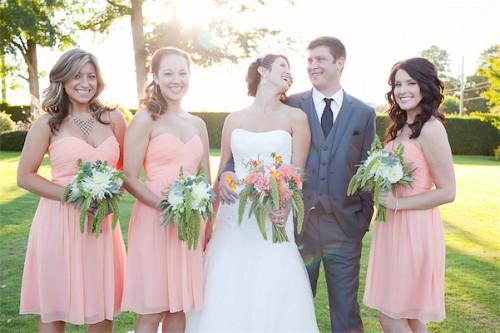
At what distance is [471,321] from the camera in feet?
19.0

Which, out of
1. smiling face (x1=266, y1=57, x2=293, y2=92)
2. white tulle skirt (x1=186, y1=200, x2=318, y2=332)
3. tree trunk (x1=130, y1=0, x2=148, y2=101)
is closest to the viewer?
white tulle skirt (x1=186, y1=200, x2=318, y2=332)

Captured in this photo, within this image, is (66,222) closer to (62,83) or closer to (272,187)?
(62,83)

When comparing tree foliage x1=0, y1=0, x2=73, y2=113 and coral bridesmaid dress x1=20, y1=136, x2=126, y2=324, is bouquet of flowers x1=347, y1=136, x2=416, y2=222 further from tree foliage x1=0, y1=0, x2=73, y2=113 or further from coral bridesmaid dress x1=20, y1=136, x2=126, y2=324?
tree foliage x1=0, y1=0, x2=73, y2=113

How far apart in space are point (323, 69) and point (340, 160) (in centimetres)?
83

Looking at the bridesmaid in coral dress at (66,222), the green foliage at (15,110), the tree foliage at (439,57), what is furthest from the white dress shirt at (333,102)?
the tree foliage at (439,57)

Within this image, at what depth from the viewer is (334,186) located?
4.46 m

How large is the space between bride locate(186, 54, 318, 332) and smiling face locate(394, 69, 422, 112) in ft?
2.75

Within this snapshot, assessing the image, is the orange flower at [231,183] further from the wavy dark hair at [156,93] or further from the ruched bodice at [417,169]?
the ruched bodice at [417,169]

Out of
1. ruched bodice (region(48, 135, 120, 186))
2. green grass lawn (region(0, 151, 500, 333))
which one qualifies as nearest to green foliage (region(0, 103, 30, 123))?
green grass lawn (region(0, 151, 500, 333))

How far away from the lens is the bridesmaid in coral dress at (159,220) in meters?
4.00

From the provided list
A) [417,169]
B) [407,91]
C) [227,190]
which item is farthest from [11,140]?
[417,169]

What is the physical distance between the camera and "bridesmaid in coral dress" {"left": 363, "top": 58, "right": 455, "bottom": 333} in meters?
3.94

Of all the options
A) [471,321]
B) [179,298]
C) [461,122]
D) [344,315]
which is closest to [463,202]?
[471,321]

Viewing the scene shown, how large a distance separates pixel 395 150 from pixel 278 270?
1.37 m
